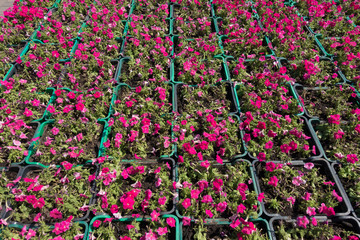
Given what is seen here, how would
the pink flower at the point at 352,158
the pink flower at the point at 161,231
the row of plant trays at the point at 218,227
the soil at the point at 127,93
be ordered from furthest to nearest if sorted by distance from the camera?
the soil at the point at 127,93 < the pink flower at the point at 352,158 < the row of plant trays at the point at 218,227 < the pink flower at the point at 161,231

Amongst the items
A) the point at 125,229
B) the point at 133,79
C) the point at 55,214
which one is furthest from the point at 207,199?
the point at 133,79

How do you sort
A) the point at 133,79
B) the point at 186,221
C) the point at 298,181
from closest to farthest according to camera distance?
the point at 186,221
the point at 298,181
the point at 133,79

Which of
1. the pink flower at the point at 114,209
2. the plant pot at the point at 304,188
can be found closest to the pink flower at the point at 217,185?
the plant pot at the point at 304,188

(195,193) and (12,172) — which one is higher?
(195,193)

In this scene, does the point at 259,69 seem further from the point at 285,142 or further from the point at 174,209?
the point at 174,209

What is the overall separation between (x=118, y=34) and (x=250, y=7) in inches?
124

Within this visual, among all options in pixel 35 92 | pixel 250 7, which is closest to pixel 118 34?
pixel 35 92

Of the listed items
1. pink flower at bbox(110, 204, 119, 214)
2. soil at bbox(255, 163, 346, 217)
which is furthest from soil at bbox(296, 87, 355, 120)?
pink flower at bbox(110, 204, 119, 214)

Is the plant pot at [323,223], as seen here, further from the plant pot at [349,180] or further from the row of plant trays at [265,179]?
the plant pot at [349,180]

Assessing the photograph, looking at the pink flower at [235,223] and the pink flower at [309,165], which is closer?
the pink flower at [235,223]

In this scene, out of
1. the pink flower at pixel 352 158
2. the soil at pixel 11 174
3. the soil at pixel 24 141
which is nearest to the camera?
the pink flower at pixel 352 158

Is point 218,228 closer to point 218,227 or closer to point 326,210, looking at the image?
point 218,227

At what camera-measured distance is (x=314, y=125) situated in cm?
339

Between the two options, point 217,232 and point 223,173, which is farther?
point 223,173
